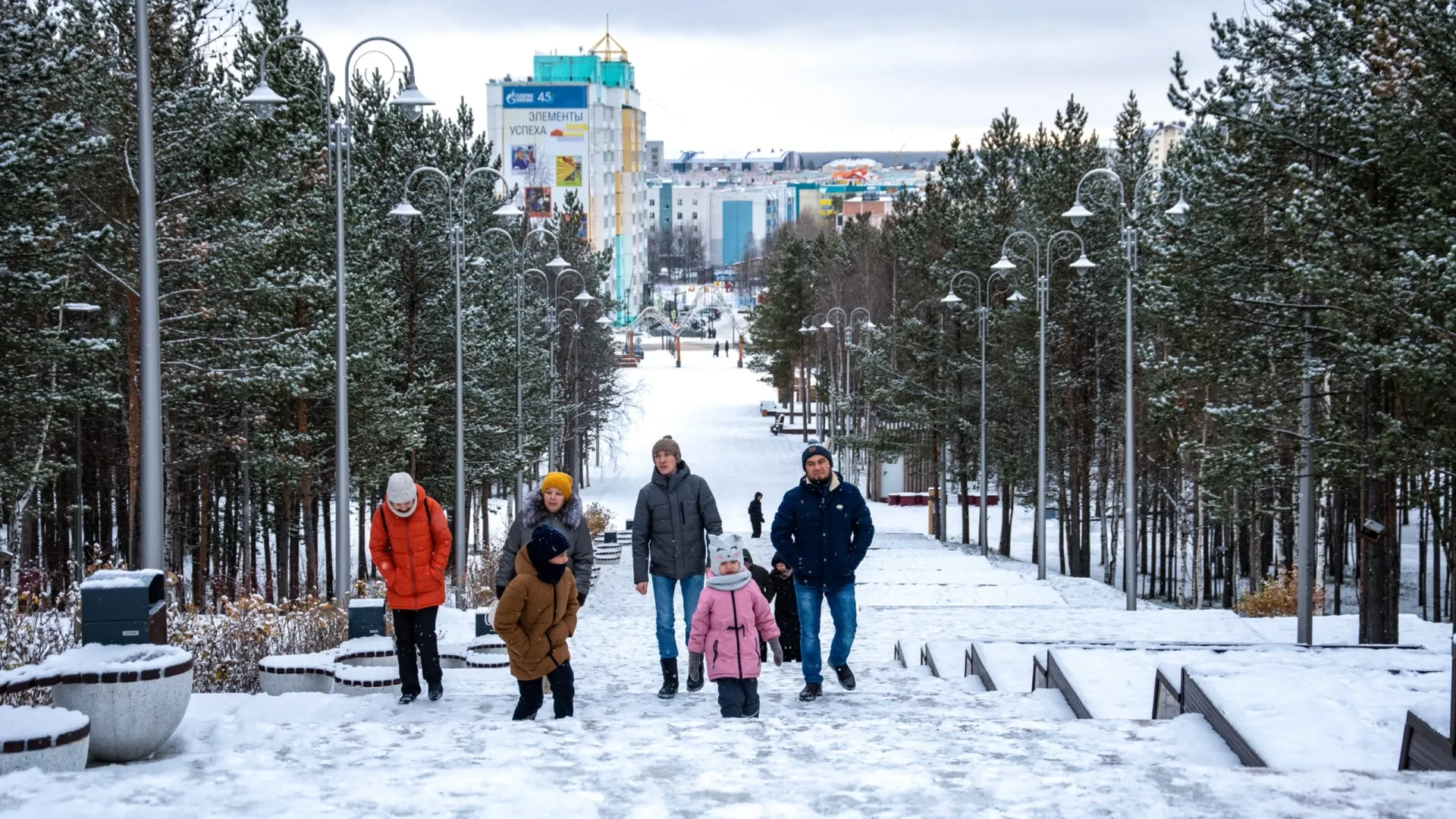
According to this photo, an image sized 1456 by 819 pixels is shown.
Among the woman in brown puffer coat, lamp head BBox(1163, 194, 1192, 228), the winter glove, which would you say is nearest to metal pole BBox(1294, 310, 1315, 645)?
lamp head BBox(1163, 194, 1192, 228)

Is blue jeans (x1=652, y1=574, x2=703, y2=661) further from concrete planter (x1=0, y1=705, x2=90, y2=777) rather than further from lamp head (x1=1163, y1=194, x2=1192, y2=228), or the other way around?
lamp head (x1=1163, y1=194, x2=1192, y2=228)

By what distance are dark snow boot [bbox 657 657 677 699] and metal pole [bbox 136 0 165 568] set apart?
11.4 feet

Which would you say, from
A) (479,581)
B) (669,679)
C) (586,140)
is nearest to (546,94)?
(586,140)

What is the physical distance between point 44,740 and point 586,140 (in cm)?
15604

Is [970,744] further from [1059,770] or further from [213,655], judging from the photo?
[213,655]

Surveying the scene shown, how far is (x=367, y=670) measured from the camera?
35.8ft

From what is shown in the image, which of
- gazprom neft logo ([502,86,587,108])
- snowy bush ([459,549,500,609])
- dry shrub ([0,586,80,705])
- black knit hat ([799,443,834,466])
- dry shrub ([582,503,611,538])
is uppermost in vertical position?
gazprom neft logo ([502,86,587,108])

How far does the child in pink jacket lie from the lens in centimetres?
938

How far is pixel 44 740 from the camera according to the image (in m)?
6.46

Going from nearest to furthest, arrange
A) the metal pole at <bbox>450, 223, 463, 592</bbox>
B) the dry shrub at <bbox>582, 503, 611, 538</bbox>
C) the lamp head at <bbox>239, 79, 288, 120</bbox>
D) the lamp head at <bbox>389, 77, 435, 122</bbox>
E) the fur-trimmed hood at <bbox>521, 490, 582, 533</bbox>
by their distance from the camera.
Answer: the fur-trimmed hood at <bbox>521, 490, 582, 533</bbox>, the lamp head at <bbox>239, 79, 288, 120</bbox>, the lamp head at <bbox>389, 77, 435, 122</bbox>, the metal pole at <bbox>450, 223, 463, 592</bbox>, the dry shrub at <bbox>582, 503, 611, 538</bbox>

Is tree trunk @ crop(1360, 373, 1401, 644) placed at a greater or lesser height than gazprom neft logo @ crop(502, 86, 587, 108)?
lesser

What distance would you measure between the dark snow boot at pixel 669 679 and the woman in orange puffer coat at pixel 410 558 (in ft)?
5.33

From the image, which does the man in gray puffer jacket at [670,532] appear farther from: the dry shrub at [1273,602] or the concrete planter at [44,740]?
the dry shrub at [1273,602]

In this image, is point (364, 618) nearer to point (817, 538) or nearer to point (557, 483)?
point (557, 483)
